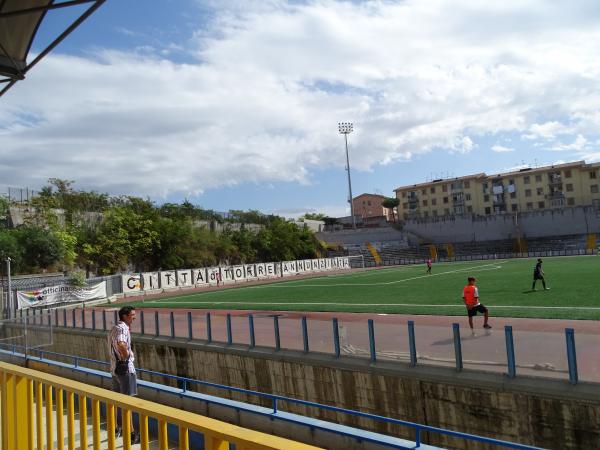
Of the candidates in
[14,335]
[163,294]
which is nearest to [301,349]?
[14,335]

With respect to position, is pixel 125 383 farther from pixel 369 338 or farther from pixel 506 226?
pixel 506 226

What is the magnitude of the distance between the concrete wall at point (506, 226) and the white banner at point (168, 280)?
5524 cm

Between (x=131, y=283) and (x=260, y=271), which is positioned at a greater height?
(x=131, y=283)

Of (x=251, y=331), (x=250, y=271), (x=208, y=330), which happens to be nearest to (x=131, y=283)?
(x=250, y=271)

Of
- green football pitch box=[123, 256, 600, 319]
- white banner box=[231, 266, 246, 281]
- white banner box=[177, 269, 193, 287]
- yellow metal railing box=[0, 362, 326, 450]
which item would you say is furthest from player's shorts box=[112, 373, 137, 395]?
white banner box=[231, 266, 246, 281]

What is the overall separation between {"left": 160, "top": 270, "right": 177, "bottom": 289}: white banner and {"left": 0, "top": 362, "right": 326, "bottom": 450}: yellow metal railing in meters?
40.3

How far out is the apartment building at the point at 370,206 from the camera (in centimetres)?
14075

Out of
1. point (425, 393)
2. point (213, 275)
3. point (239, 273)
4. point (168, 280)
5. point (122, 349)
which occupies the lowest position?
point (425, 393)

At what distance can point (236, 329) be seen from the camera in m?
14.9

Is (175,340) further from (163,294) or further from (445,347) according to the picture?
(163,294)

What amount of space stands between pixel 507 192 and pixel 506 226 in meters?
20.1

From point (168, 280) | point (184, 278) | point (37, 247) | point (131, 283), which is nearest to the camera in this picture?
point (37, 247)

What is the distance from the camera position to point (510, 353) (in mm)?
9281

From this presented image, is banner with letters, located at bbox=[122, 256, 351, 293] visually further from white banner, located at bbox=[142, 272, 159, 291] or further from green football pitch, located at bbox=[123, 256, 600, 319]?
green football pitch, located at bbox=[123, 256, 600, 319]
